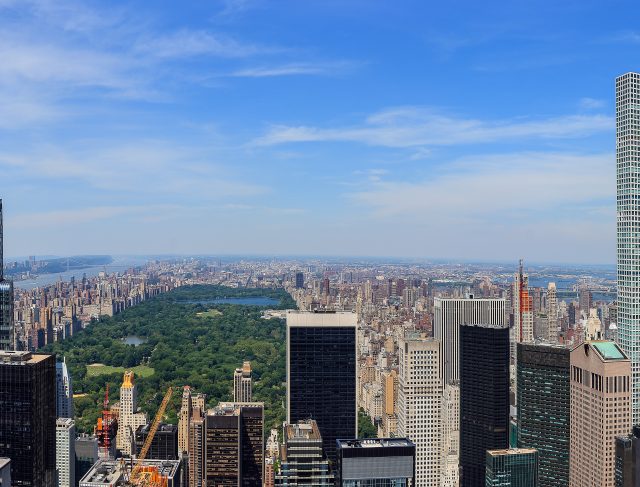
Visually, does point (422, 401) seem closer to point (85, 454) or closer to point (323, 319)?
point (323, 319)

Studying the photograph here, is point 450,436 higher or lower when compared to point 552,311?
lower

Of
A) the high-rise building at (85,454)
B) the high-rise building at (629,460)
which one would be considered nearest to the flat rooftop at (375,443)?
the high-rise building at (629,460)

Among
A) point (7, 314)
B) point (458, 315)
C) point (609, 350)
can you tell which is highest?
point (7, 314)

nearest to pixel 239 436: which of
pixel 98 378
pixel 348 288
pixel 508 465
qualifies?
pixel 508 465

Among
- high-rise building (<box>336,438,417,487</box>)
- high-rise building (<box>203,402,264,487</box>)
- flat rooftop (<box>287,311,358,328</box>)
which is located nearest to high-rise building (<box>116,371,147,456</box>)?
high-rise building (<box>203,402,264,487</box>)

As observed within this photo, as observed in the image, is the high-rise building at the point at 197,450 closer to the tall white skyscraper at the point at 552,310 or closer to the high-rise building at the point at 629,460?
the high-rise building at the point at 629,460

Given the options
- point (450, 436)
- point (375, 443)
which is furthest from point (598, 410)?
point (450, 436)
